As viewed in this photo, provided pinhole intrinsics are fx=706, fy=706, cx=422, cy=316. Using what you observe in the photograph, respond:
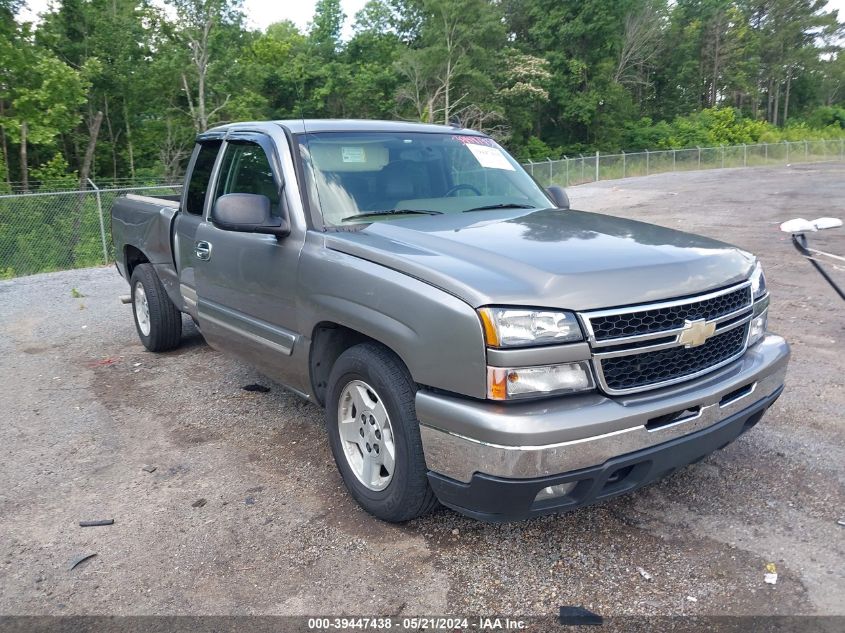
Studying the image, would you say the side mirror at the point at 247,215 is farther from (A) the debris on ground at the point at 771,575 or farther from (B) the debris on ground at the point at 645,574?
(A) the debris on ground at the point at 771,575

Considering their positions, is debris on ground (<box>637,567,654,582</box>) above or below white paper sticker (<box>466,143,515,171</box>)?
below

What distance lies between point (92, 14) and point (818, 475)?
38998 mm

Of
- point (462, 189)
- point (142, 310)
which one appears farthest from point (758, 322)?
point (142, 310)

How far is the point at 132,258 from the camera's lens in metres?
6.92

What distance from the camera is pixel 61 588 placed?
10.1 ft

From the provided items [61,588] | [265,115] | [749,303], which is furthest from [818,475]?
[265,115]

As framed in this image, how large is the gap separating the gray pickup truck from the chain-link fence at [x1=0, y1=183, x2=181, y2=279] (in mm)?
10901

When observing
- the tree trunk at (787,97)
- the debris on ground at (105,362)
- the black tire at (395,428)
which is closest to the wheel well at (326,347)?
the black tire at (395,428)

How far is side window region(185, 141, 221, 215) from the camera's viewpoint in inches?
202

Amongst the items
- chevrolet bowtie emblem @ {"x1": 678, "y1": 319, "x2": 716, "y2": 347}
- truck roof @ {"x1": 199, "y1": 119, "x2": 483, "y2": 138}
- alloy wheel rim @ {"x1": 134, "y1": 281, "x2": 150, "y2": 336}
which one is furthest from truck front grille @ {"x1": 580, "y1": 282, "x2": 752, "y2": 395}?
alloy wheel rim @ {"x1": 134, "y1": 281, "x2": 150, "y2": 336}

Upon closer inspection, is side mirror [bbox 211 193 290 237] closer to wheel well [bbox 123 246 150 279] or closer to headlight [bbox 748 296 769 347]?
headlight [bbox 748 296 769 347]

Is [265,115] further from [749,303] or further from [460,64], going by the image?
[749,303]

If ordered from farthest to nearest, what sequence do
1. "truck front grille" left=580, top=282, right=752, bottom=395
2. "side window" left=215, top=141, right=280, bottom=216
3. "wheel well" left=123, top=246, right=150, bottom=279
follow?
"wheel well" left=123, top=246, right=150, bottom=279
"side window" left=215, top=141, right=280, bottom=216
"truck front grille" left=580, top=282, right=752, bottom=395

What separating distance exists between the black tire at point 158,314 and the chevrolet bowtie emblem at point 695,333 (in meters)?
4.68
